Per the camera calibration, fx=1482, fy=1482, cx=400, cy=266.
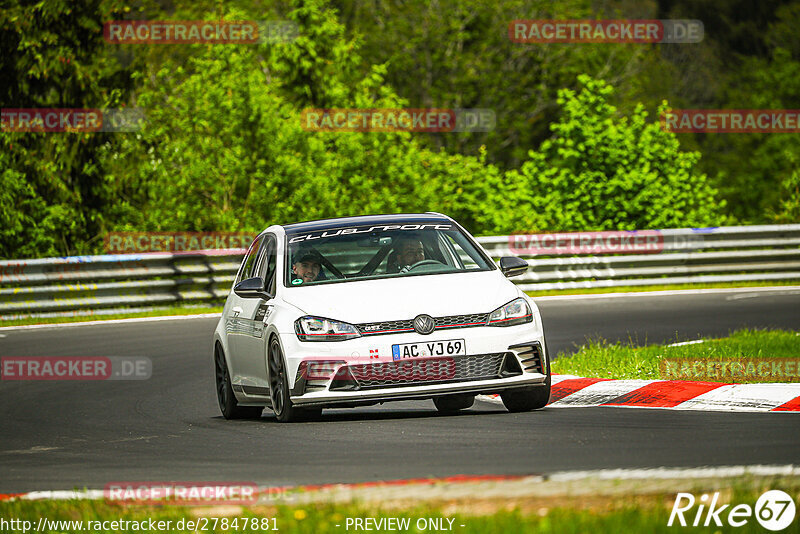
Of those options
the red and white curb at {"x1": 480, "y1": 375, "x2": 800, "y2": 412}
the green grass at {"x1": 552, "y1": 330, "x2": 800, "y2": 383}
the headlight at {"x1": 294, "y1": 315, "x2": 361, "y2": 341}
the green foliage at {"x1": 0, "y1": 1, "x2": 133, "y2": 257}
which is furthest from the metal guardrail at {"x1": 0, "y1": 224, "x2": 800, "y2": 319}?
the headlight at {"x1": 294, "y1": 315, "x2": 361, "y2": 341}

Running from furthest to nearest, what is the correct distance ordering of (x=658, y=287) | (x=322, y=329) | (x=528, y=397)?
(x=658, y=287) → (x=528, y=397) → (x=322, y=329)

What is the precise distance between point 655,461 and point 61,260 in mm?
16630

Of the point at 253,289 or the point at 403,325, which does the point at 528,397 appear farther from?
the point at 253,289

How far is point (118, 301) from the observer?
23109 millimetres

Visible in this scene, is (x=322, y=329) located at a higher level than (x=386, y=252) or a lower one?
lower

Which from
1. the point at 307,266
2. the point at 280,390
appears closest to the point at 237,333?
the point at 307,266

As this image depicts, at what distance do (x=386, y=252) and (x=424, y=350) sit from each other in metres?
1.51

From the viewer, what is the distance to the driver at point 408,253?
11078 mm

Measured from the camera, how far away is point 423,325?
32.5ft

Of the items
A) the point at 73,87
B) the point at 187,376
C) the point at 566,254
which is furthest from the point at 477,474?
the point at 73,87

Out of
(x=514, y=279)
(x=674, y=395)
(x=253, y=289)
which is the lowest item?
(x=514, y=279)

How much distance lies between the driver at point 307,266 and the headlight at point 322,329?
2.49 feet

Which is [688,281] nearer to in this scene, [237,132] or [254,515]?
[237,132]

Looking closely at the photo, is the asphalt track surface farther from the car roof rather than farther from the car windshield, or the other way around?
the car roof
